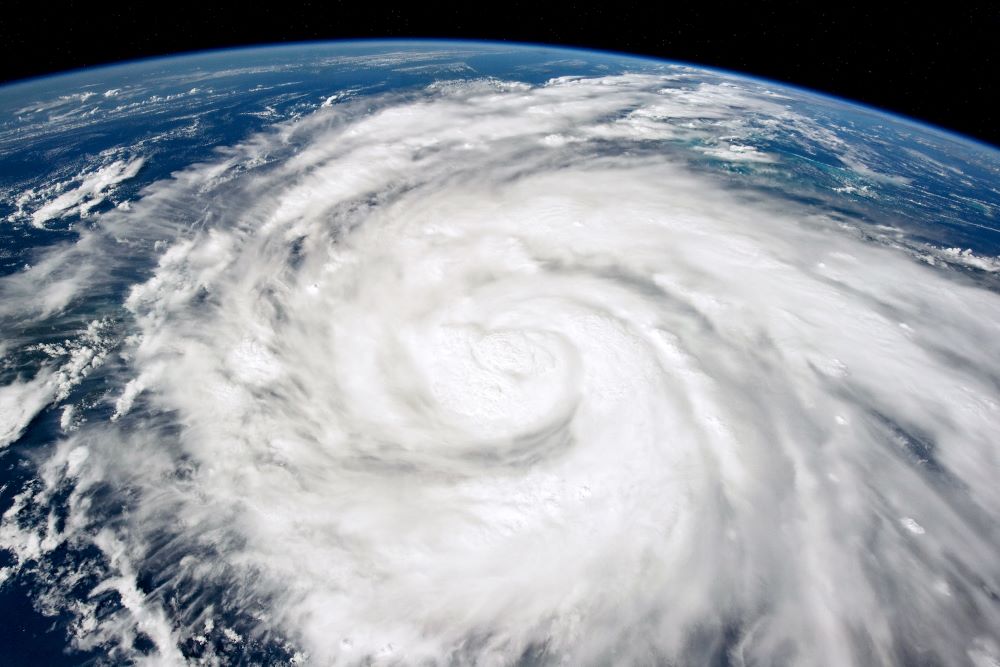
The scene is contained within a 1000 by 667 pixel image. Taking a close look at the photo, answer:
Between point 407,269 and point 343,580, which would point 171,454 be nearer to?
point 343,580

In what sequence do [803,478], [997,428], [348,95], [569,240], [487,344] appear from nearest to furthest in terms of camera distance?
[803,478] → [997,428] → [487,344] → [569,240] → [348,95]

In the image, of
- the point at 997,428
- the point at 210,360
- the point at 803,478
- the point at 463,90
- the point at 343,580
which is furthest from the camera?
the point at 463,90

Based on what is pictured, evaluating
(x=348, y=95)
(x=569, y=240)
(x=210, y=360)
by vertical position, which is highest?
(x=348, y=95)

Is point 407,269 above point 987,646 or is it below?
above

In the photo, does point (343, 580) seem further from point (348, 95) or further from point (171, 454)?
point (348, 95)

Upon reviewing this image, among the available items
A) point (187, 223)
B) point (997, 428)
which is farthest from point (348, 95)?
point (997, 428)

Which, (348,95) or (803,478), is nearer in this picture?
(803,478)

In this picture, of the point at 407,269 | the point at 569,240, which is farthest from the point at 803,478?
the point at 407,269
